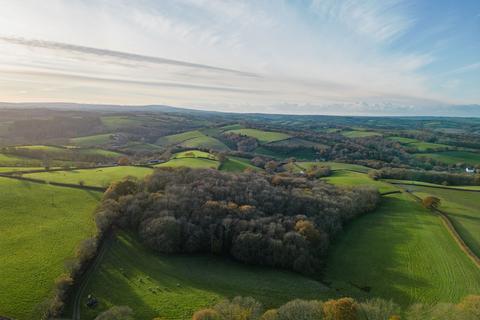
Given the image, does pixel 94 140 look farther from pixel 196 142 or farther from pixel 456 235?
pixel 456 235

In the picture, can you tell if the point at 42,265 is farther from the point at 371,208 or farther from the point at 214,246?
the point at 371,208

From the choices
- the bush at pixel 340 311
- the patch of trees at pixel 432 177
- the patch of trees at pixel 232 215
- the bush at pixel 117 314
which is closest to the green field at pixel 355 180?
the patch of trees at pixel 432 177

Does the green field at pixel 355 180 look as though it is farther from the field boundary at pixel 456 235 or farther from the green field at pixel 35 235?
the green field at pixel 35 235

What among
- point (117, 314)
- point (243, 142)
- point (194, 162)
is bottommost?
point (243, 142)

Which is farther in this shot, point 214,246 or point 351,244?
point 351,244

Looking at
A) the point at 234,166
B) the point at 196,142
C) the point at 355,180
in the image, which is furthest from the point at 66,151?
the point at 355,180

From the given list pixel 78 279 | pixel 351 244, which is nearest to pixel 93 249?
pixel 78 279
